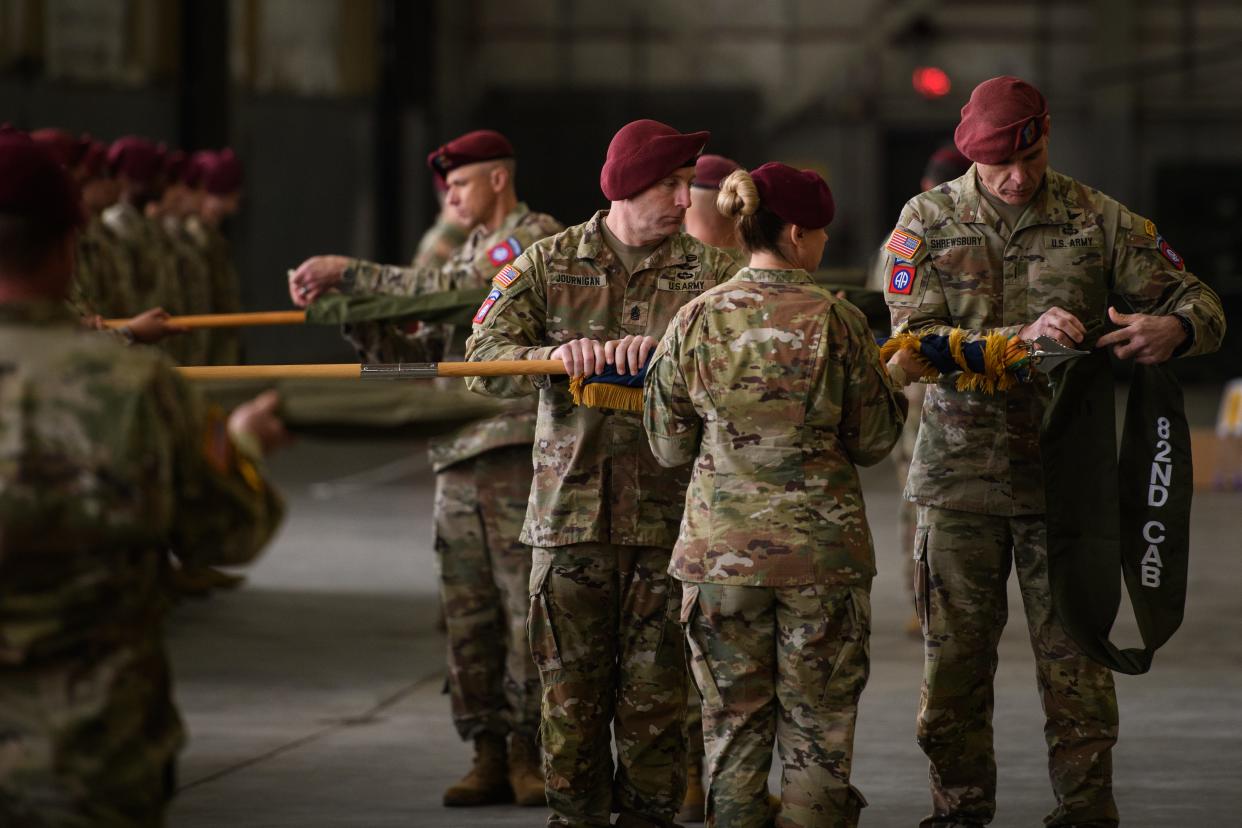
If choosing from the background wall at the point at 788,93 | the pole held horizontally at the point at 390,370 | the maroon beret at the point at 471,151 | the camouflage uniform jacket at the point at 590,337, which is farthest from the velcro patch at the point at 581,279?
the background wall at the point at 788,93

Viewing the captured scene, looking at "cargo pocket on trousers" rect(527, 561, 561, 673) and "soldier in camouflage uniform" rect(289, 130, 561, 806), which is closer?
"cargo pocket on trousers" rect(527, 561, 561, 673)

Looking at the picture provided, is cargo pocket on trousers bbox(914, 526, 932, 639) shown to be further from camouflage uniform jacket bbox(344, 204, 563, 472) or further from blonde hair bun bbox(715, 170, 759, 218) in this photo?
camouflage uniform jacket bbox(344, 204, 563, 472)

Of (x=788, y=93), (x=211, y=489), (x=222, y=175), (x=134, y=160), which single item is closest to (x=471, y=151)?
(x=211, y=489)

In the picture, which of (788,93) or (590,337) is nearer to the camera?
(590,337)

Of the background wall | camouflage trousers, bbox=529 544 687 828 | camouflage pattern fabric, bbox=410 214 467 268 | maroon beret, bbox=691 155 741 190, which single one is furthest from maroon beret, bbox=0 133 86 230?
the background wall

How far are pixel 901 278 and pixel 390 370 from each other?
1301mm

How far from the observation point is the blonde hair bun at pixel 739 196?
3977 mm

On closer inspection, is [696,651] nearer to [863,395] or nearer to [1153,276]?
[863,395]

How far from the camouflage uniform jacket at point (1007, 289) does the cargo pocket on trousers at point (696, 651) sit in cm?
91

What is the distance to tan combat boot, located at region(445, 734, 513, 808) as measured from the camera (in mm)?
5309

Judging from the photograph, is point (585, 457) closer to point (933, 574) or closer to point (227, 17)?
point (933, 574)

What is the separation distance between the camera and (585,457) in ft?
15.1

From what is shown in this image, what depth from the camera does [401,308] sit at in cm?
544

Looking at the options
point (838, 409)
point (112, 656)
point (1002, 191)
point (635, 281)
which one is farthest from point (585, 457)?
point (112, 656)
